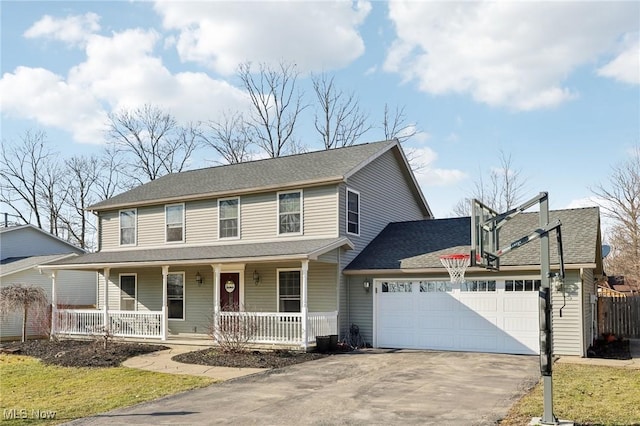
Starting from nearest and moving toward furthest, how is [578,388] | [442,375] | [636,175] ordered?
[578,388] → [442,375] → [636,175]

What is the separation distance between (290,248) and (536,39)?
326 inches

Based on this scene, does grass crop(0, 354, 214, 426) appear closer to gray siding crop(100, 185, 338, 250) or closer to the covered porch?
the covered porch

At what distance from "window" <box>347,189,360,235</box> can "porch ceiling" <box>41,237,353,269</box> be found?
3.09ft

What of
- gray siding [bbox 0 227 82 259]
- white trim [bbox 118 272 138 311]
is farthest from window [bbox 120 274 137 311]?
gray siding [bbox 0 227 82 259]

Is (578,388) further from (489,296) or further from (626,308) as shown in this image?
(626,308)

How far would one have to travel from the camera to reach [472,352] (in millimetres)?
15055

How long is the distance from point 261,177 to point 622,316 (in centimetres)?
1443

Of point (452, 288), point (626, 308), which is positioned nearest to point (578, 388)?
point (452, 288)

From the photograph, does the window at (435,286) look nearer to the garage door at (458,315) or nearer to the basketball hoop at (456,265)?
the garage door at (458,315)

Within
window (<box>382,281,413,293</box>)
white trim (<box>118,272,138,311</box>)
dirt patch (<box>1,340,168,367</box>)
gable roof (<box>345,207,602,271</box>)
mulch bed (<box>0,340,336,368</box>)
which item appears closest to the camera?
mulch bed (<box>0,340,336,368</box>)

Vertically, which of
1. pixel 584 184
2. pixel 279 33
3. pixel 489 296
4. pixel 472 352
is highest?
pixel 279 33

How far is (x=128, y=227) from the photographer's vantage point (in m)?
21.2

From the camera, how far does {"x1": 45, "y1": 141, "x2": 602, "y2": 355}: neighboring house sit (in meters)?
14.9

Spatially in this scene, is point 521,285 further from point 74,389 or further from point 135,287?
point 135,287
